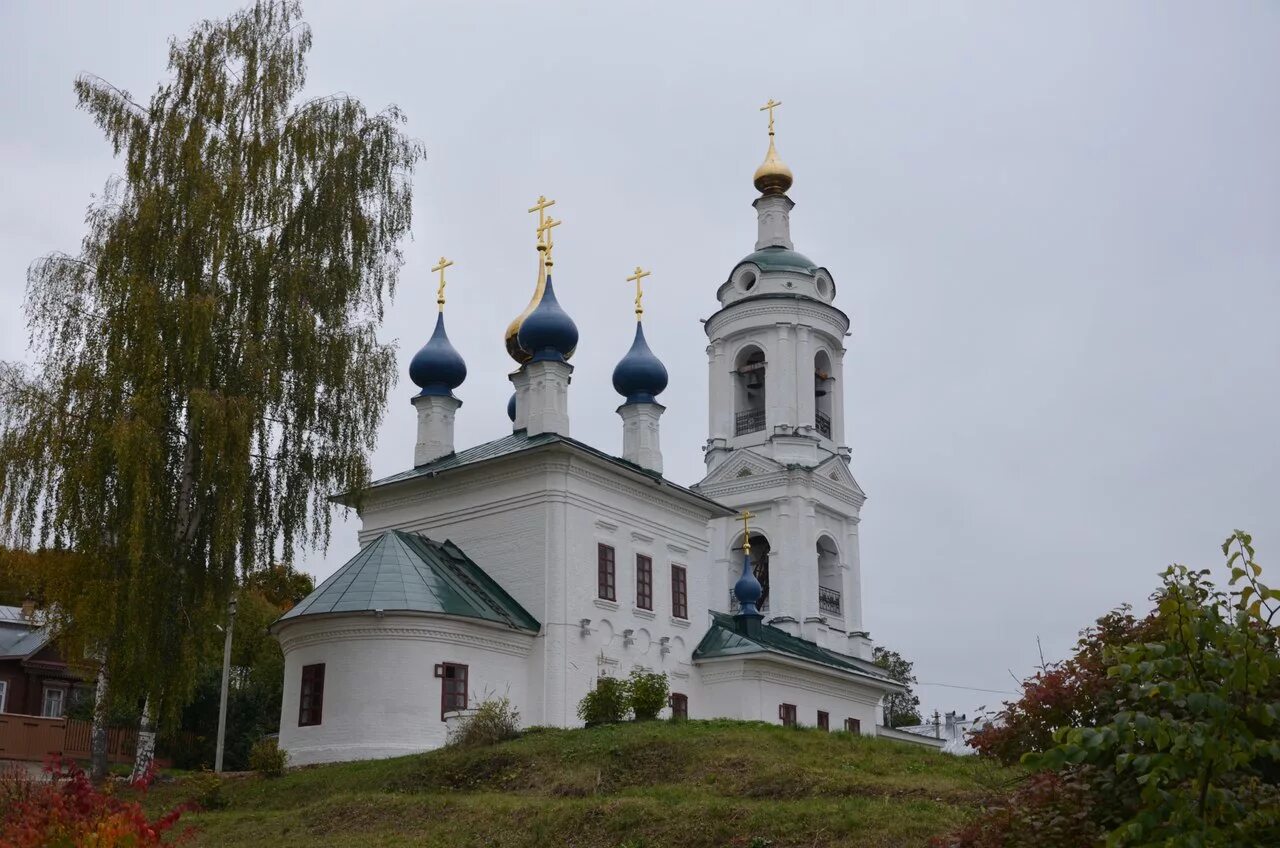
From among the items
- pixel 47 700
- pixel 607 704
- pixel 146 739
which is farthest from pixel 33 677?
pixel 607 704

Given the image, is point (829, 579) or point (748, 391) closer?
point (829, 579)

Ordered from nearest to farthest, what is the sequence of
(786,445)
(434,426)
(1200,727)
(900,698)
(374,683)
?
(1200,727)
(374,683)
(434,426)
(786,445)
(900,698)

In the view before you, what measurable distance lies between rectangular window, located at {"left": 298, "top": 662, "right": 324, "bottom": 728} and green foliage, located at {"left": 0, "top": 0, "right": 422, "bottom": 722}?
2928 mm

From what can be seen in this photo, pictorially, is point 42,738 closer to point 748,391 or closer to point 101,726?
point 101,726

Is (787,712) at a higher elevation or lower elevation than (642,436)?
lower

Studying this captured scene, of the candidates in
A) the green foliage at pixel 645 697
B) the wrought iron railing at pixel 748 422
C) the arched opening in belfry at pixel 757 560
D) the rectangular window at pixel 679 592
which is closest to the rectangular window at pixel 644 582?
the rectangular window at pixel 679 592

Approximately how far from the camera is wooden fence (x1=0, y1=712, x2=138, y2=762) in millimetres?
22797

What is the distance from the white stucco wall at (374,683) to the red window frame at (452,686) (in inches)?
3.5

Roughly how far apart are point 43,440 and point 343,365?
4.56 metres

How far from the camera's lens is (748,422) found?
37969 millimetres

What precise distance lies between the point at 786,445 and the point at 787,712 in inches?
355

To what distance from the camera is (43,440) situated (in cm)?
1938

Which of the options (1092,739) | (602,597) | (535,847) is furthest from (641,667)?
(1092,739)

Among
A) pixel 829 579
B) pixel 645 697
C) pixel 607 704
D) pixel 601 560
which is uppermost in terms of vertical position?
pixel 829 579
